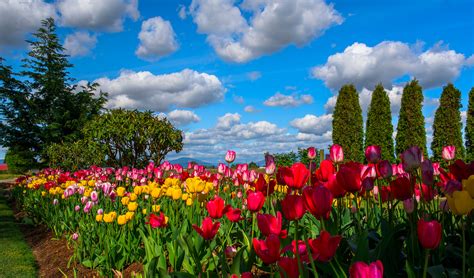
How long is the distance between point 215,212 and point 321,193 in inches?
36.6

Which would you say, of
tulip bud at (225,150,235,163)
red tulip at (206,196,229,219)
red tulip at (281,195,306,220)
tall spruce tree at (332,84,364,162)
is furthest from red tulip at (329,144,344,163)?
tall spruce tree at (332,84,364,162)

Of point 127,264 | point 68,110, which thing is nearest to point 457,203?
point 127,264

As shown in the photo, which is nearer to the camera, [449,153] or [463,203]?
[463,203]

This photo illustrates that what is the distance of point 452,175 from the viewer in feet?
7.78

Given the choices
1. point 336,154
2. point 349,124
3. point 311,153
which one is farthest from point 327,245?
point 349,124

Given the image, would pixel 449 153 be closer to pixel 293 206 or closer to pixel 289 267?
pixel 293 206

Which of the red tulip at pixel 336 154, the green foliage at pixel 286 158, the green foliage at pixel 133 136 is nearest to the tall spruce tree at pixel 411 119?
the green foliage at pixel 286 158

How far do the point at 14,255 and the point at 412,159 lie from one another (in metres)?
6.09

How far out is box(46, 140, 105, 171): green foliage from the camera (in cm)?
1262

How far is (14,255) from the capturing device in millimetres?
6023

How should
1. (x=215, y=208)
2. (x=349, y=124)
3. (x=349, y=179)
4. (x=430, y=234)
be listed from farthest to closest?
(x=349, y=124) < (x=215, y=208) < (x=349, y=179) < (x=430, y=234)

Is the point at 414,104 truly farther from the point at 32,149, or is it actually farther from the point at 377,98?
the point at 32,149

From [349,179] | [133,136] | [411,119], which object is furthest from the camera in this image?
[411,119]

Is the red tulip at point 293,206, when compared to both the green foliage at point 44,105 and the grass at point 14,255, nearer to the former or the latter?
the grass at point 14,255
